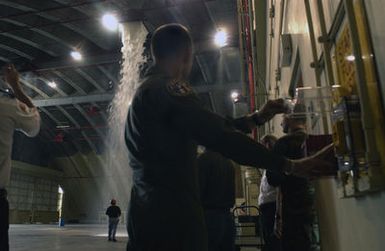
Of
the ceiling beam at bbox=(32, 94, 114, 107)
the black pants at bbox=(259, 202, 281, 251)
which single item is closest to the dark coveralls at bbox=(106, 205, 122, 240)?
the black pants at bbox=(259, 202, 281, 251)

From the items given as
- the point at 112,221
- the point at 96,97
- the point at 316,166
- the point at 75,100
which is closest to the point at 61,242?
the point at 112,221

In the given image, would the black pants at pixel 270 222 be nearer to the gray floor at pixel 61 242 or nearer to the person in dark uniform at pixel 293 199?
the person in dark uniform at pixel 293 199

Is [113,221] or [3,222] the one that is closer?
[3,222]

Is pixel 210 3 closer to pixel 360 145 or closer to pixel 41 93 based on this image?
pixel 360 145

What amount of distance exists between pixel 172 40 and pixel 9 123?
116 centimetres

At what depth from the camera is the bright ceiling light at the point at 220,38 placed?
10.7 metres

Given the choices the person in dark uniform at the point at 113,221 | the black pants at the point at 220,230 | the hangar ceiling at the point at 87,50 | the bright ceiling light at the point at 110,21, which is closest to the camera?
the black pants at the point at 220,230

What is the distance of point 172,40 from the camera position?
4.38ft

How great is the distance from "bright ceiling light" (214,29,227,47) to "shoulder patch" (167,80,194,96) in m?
9.77

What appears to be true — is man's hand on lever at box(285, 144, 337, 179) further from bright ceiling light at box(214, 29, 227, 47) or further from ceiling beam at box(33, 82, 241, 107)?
ceiling beam at box(33, 82, 241, 107)

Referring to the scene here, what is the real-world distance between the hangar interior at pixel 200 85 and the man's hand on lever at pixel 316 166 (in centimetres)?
5

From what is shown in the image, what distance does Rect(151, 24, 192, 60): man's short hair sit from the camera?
1331 millimetres

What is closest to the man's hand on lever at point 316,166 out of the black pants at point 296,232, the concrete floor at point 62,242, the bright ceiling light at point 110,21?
the black pants at point 296,232

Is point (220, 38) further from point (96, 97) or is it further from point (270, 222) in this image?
point (270, 222)
